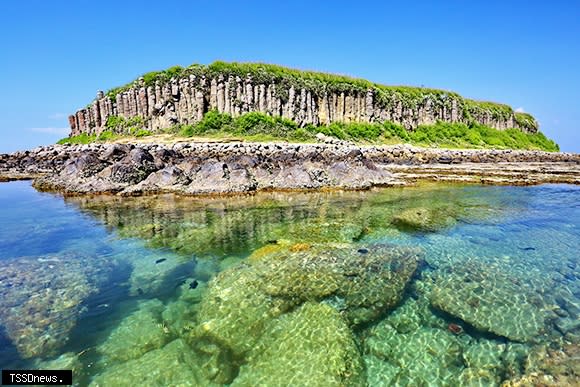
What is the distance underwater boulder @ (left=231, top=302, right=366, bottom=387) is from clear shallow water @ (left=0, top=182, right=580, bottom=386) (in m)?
0.03

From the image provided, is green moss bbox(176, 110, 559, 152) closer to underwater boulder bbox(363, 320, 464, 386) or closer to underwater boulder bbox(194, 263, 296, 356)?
underwater boulder bbox(194, 263, 296, 356)

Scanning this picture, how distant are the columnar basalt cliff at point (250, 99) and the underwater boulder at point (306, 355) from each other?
42317mm

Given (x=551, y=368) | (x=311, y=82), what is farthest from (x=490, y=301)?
(x=311, y=82)

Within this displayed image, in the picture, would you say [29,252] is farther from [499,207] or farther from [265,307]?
[499,207]

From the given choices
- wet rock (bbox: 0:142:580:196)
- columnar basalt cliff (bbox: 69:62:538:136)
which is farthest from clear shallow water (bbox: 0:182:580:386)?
columnar basalt cliff (bbox: 69:62:538:136)

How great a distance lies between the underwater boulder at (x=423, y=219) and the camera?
44.5ft

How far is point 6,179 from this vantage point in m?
32.1

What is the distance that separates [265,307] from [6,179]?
120 ft

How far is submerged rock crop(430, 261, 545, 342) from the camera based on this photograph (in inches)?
269

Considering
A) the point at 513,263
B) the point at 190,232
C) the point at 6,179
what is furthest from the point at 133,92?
the point at 513,263

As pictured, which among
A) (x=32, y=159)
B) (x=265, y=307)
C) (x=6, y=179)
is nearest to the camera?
(x=265, y=307)

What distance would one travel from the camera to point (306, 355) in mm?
6066

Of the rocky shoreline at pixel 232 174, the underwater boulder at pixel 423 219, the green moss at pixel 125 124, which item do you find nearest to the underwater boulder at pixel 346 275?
the underwater boulder at pixel 423 219

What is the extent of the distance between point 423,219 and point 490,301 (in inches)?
288
